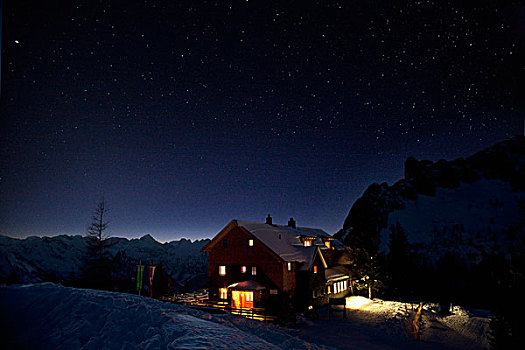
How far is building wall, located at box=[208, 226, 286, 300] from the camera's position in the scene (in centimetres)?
3266

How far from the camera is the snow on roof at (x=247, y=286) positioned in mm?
31828

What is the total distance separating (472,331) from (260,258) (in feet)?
67.7

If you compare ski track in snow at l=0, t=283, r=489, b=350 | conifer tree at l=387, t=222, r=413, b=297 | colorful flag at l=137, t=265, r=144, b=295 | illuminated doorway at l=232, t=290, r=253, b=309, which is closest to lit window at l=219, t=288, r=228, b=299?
illuminated doorway at l=232, t=290, r=253, b=309

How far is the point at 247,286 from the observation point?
32094 mm

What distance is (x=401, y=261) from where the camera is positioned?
144 feet

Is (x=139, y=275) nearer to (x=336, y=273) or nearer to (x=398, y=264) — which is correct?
(x=336, y=273)

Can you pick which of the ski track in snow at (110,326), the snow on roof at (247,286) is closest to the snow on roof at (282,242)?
the snow on roof at (247,286)

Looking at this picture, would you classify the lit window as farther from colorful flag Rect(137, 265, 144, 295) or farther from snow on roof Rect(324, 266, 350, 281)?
snow on roof Rect(324, 266, 350, 281)

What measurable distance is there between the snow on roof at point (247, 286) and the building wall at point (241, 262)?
0.70 metres

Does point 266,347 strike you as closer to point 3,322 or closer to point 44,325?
point 44,325

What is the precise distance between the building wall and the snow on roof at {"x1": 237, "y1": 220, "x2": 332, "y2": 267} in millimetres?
805

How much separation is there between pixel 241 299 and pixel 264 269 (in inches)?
158

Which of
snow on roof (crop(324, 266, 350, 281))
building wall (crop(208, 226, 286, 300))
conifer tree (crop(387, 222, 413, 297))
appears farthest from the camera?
conifer tree (crop(387, 222, 413, 297))

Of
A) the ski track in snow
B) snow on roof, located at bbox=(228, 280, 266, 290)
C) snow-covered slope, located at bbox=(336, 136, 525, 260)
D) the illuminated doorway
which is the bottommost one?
the illuminated doorway
